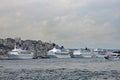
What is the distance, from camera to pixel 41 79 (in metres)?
66.5

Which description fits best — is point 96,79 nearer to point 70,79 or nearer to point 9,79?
point 70,79

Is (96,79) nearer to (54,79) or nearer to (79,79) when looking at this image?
(79,79)

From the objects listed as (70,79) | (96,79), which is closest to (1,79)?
(70,79)

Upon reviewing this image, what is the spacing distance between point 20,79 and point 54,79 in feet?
17.9

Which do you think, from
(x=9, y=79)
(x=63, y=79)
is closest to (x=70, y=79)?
(x=63, y=79)

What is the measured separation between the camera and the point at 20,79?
66625 mm

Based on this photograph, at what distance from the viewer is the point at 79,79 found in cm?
6588

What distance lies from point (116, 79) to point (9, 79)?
1694 cm

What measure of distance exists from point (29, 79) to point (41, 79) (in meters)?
1.95

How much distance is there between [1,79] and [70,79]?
11.1 m

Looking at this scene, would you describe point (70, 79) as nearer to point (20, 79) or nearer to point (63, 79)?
point (63, 79)

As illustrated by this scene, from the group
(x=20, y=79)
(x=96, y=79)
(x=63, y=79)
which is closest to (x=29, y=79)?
(x=20, y=79)

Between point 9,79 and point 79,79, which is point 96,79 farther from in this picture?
point 9,79

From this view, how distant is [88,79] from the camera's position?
216 ft
